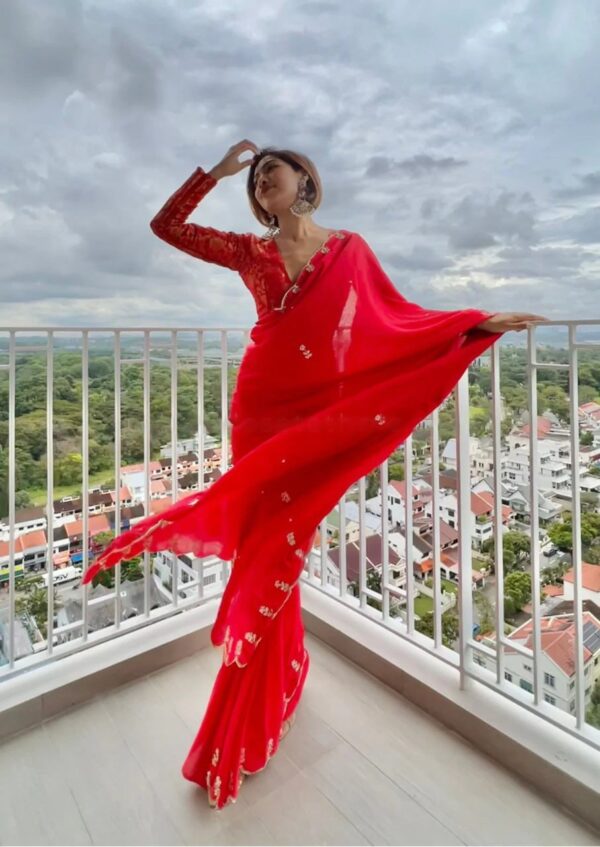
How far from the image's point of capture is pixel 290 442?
1123 mm

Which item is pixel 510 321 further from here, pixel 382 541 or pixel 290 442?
pixel 382 541

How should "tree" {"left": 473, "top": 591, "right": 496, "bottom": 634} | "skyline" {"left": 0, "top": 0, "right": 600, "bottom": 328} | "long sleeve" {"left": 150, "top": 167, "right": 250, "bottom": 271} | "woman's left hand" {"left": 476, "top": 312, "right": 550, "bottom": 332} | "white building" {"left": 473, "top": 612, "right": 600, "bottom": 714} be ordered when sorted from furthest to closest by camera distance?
"skyline" {"left": 0, "top": 0, "right": 600, "bottom": 328}, "tree" {"left": 473, "top": 591, "right": 496, "bottom": 634}, "long sleeve" {"left": 150, "top": 167, "right": 250, "bottom": 271}, "white building" {"left": 473, "top": 612, "right": 600, "bottom": 714}, "woman's left hand" {"left": 476, "top": 312, "right": 550, "bottom": 332}

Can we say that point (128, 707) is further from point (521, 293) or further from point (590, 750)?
point (521, 293)

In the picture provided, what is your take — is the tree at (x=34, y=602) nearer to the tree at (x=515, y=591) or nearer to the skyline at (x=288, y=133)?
the skyline at (x=288, y=133)

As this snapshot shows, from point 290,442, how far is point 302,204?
66cm

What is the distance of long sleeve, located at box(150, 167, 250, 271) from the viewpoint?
1.28m

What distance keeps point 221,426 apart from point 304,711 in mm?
1076

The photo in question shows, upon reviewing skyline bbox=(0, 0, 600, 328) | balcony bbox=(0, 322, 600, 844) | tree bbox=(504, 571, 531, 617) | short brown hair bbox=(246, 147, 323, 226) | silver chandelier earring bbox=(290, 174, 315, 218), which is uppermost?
skyline bbox=(0, 0, 600, 328)

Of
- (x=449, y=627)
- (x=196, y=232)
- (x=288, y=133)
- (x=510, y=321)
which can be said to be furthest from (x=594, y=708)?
(x=288, y=133)

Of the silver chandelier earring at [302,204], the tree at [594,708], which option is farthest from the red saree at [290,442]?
the tree at [594,708]

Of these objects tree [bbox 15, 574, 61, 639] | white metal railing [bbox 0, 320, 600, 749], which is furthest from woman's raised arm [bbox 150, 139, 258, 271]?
tree [bbox 15, 574, 61, 639]

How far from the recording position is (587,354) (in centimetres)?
109

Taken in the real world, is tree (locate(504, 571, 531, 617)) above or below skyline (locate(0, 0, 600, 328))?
below

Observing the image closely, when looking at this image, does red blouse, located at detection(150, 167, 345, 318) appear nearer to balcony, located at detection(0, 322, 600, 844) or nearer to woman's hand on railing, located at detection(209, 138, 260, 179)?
woman's hand on railing, located at detection(209, 138, 260, 179)
